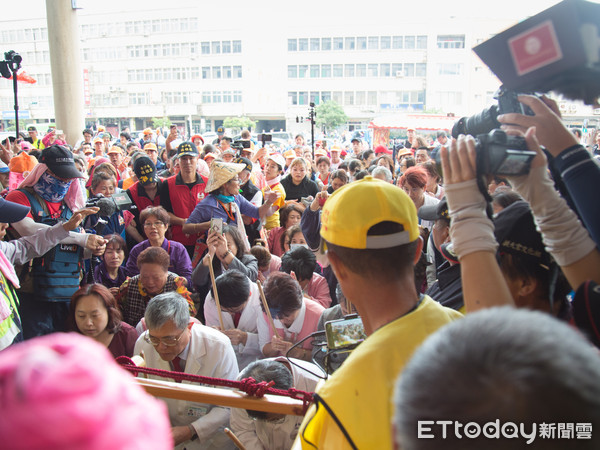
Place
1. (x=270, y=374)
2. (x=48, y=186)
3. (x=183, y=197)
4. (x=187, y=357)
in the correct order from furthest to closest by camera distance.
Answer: (x=183, y=197) < (x=48, y=186) < (x=187, y=357) < (x=270, y=374)

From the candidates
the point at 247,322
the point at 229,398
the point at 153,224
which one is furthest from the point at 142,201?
the point at 229,398

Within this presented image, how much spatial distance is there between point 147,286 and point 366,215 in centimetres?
290

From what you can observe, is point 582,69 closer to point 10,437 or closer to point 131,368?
point 10,437

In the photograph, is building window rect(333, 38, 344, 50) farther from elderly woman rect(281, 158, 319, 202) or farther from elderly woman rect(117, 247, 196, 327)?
elderly woman rect(117, 247, 196, 327)

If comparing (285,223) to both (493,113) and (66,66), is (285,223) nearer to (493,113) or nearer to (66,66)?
(493,113)

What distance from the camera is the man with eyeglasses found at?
2611 mm

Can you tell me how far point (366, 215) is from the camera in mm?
1162

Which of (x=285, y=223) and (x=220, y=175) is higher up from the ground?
(x=220, y=175)

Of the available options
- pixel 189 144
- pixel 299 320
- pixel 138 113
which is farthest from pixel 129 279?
pixel 138 113

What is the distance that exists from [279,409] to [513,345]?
3.54 ft

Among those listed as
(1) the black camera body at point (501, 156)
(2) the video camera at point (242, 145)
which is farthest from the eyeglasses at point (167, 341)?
(2) the video camera at point (242, 145)

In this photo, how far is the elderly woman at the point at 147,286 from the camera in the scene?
3.68 m

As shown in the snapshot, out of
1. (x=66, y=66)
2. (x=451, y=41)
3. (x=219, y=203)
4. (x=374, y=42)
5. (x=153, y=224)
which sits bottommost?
Answer: (x=153, y=224)

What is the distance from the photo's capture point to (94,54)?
52812 mm
